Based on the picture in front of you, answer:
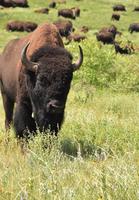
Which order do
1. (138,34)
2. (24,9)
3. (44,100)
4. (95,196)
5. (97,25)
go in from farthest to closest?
(24,9)
(97,25)
(138,34)
(44,100)
(95,196)

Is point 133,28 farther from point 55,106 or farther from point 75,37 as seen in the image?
point 55,106

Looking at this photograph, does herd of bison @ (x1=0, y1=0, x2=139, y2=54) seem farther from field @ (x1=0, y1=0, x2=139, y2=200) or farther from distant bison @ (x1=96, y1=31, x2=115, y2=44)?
field @ (x1=0, y1=0, x2=139, y2=200)

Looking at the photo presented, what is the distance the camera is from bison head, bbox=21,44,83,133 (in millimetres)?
7668

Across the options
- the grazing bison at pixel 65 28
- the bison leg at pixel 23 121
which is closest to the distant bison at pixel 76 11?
the grazing bison at pixel 65 28

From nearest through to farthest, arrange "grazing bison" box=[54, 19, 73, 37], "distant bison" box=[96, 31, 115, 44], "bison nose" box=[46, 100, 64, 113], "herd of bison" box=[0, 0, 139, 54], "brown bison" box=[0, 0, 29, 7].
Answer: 1. "bison nose" box=[46, 100, 64, 113]
2. "herd of bison" box=[0, 0, 139, 54]
3. "distant bison" box=[96, 31, 115, 44]
4. "grazing bison" box=[54, 19, 73, 37]
5. "brown bison" box=[0, 0, 29, 7]

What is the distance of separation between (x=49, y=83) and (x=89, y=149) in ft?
3.57

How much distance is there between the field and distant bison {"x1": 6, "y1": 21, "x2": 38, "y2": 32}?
2183cm

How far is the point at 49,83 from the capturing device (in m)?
7.76

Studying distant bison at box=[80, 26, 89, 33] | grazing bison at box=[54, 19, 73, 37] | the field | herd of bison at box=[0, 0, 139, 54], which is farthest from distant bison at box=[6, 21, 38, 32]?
the field

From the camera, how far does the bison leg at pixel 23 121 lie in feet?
28.0

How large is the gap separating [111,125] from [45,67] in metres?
1.43

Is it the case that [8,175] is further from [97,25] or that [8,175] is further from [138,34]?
[97,25]

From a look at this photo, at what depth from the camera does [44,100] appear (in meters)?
7.79

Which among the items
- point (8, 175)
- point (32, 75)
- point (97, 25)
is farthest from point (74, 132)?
point (97, 25)
